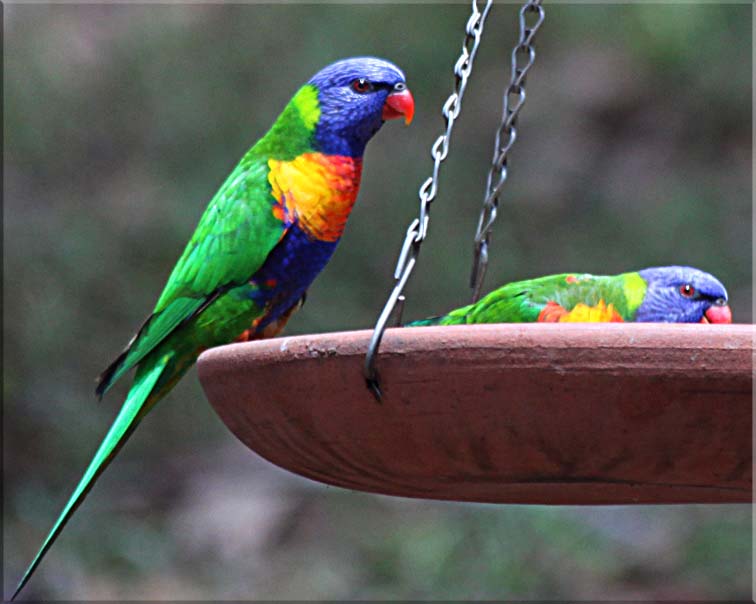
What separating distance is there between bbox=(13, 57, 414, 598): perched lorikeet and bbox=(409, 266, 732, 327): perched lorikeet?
0.88 ft

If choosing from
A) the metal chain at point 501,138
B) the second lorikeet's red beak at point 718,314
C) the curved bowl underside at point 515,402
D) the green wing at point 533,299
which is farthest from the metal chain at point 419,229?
→ the second lorikeet's red beak at point 718,314

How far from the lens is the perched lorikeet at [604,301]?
1.63m

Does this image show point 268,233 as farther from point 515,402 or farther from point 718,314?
point 515,402

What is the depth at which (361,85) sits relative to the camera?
184 centimetres

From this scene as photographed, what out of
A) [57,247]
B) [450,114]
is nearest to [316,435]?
[450,114]

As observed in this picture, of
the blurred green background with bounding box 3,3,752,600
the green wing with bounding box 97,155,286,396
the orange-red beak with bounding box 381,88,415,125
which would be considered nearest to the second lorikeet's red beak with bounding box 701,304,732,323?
the orange-red beak with bounding box 381,88,415,125

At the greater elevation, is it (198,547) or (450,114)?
(450,114)

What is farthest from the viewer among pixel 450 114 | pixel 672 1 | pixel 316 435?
Answer: pixel 672 1

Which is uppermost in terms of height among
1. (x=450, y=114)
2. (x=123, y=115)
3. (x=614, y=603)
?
(x=450, y=114)

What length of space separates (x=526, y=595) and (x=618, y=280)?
149 cm

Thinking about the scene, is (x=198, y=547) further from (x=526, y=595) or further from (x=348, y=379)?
A: (x=348, y=379)

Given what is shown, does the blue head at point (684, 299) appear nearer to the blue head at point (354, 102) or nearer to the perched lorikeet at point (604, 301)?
the perched lorikeet at point (604, 301)

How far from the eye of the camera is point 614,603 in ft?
10.0

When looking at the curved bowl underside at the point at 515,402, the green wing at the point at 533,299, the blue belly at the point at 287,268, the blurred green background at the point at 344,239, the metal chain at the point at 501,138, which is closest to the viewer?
the curved bowl underside at the point at 515,402
